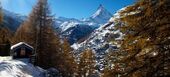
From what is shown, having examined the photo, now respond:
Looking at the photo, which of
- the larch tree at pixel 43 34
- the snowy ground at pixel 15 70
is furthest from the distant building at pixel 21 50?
the larch tree at pixel 43 34

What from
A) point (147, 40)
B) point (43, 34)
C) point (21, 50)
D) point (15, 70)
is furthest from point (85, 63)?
point (147, 40)

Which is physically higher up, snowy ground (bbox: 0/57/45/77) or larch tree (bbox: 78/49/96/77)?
larch tree (bbox: 78/49/96/77)

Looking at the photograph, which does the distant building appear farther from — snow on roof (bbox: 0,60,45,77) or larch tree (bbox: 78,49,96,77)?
larch tree (bbox: 78,49,96,77)

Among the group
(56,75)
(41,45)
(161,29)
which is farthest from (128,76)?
(41,45)

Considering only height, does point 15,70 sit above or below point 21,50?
below

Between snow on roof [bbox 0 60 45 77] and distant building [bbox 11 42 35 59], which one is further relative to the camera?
distant building [bbox 11 42 35 59]

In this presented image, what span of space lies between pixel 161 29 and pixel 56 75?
37452 mm

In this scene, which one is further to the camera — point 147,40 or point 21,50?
point 21,50

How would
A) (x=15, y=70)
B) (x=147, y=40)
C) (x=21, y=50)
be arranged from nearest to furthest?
(x=147, y=40), (x=15, y=70), (x=21, y=50)

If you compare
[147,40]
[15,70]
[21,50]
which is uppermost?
[21,50]

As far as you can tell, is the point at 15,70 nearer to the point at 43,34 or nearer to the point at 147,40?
the point at 43,34

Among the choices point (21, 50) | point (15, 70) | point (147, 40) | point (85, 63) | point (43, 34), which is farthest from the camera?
point (85, 63)

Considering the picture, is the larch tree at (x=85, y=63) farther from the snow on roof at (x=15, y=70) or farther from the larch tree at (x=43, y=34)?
the snow on roof at (x=15, y=70)

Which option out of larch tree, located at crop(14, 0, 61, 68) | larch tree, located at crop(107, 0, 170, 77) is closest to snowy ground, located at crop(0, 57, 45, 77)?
larch tree, located at crop(14, 0, 61, 68)
